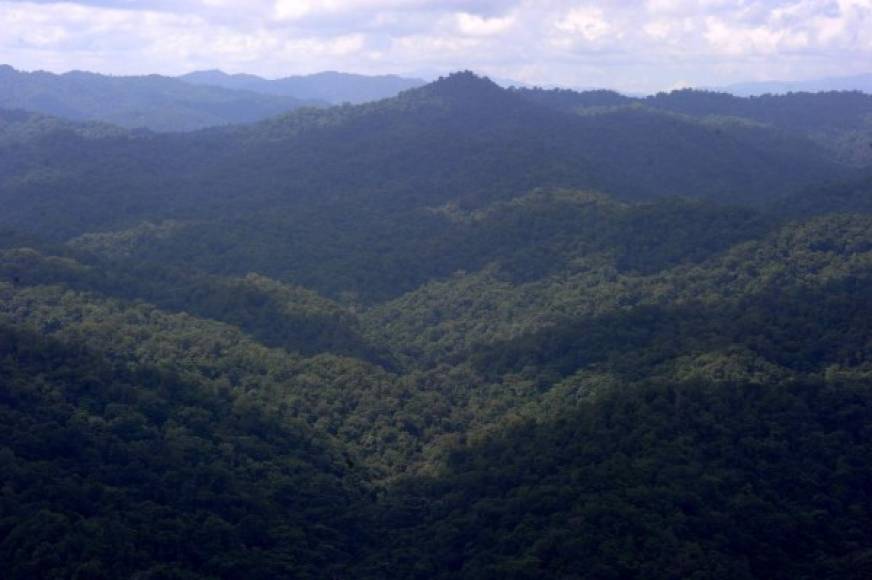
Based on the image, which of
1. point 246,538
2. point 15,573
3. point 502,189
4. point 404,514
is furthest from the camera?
point 502,189

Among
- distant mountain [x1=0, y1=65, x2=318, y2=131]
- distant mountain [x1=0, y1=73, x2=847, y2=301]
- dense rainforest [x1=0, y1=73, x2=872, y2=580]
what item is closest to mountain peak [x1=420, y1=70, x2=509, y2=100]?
distant mountain [x1=0, y1=73, x2=847, y2=301]

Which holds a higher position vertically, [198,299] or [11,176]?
[11,176]

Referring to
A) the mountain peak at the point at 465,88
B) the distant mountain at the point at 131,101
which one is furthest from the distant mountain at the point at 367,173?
the distant mountain at the point at 131,101

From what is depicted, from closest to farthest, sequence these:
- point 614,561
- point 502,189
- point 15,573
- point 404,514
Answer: point 15,573
point 614,561
point 404,514
point 502,189

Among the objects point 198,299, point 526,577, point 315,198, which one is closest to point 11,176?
point 315,198

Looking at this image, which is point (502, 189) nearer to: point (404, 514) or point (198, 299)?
point (198, 299)

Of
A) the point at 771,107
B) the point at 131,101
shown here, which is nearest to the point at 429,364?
the point at 771,107

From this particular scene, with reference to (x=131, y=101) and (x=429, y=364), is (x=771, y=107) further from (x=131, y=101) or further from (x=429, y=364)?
(x=131, y=101)

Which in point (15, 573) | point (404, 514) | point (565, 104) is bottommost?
point (404, 514)
